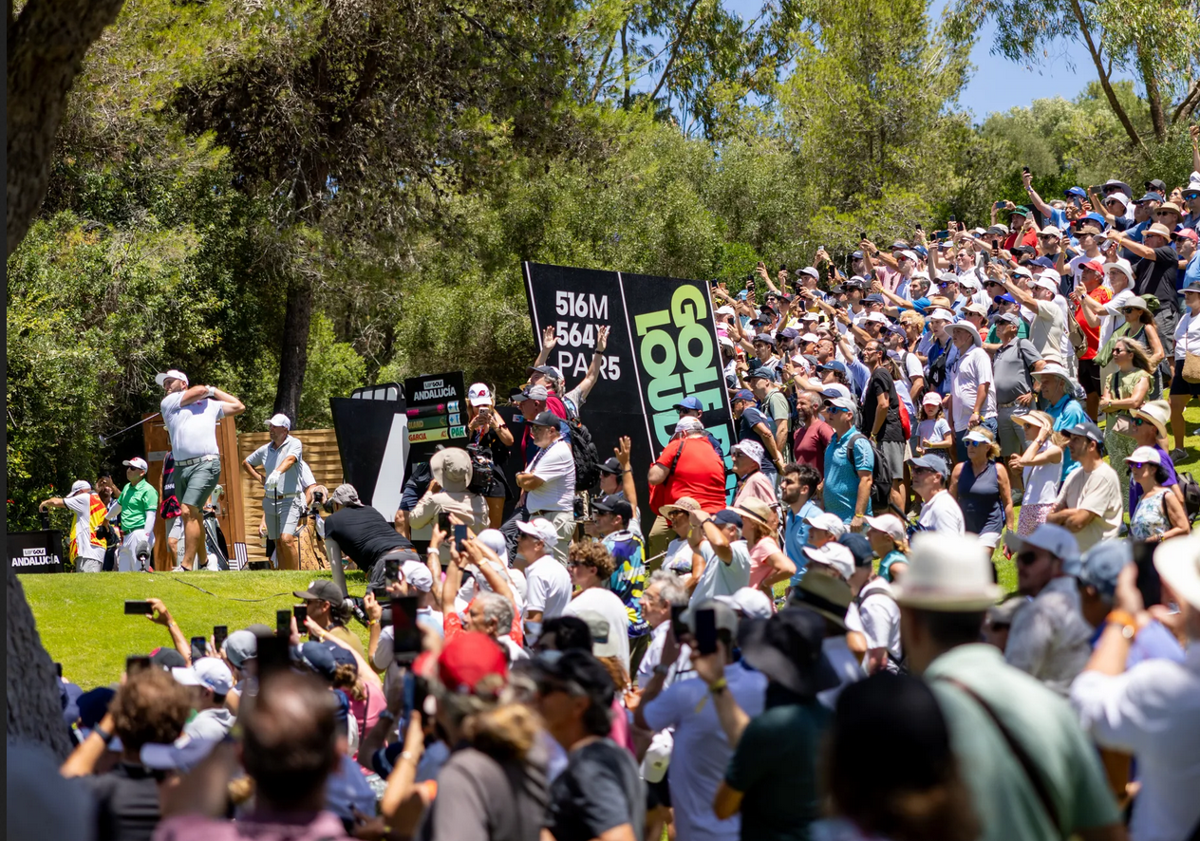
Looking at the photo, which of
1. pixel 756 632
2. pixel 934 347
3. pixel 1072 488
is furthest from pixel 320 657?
pixel 934 347

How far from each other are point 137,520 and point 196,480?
3.02 meters

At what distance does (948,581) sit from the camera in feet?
11.0

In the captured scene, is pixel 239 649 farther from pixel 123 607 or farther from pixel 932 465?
pixel 932 465

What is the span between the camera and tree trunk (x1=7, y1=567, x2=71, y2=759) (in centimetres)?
441

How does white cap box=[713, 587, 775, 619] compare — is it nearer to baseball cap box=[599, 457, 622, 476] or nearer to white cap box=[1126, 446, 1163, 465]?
white cap box=[1126, 446, 1163, 465]

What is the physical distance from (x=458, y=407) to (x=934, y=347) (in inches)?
196

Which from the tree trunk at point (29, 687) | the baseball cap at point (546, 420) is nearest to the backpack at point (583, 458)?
the baseball cap at point (546, 420)

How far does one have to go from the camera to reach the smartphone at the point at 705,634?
424 cm

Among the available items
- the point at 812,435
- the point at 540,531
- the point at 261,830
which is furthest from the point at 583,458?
the point at 261,830

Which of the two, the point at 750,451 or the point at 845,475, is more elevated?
the point at 750,451

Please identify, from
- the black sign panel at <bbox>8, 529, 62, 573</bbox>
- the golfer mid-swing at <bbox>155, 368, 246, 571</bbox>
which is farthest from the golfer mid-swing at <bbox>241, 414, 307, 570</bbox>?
the black sign panel at <bbox>8, 529, 62, 573</bbox>

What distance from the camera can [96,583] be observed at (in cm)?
1150

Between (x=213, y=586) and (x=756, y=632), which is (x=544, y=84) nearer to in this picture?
(x=213, y=586)

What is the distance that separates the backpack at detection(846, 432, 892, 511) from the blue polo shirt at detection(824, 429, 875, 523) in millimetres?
18
